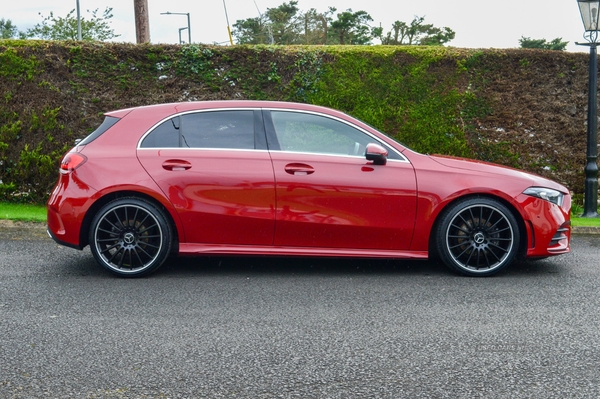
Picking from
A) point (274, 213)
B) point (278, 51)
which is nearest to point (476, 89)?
point (278, 51)

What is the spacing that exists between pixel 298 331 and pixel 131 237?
2.38 metres

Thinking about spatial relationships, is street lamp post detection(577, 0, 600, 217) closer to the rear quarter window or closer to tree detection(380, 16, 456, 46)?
the rear quarter window

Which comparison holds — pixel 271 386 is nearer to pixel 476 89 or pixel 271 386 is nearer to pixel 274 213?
pixel 274 213

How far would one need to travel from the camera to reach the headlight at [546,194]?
6973 millimetres

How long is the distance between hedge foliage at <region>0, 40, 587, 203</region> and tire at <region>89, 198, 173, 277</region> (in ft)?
17.1

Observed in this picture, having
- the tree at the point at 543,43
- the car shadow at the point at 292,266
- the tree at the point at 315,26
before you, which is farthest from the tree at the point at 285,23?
the car shadow at the point at 292,266

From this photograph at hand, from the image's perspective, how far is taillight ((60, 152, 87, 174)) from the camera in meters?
6.91

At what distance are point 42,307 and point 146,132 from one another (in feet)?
6.50

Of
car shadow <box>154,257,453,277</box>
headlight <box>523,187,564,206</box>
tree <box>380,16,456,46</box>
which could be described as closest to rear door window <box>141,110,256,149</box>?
car shadow <box>154,257,453,277</box>

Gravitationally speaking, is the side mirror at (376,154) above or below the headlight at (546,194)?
above

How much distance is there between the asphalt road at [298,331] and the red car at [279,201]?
12.8 inches

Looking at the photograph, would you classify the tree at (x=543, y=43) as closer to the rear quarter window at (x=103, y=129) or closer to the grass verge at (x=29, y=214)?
the grass verge at (x=29, y=214)

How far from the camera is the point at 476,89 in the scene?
12.4 metres

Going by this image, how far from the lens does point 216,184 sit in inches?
269
